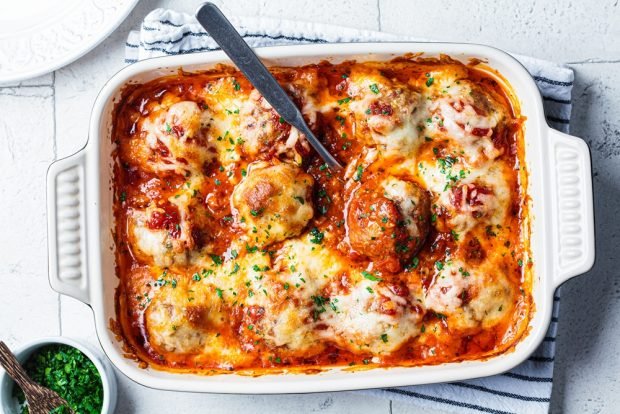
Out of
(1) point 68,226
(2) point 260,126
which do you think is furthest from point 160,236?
(2) point 260,126

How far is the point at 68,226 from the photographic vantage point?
9.24 ft

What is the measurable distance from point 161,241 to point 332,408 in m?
1.19

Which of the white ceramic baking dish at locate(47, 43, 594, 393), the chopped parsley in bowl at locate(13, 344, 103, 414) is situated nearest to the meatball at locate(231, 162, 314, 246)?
the white ceramic baking dish at locate(47, 43, 594, 393)

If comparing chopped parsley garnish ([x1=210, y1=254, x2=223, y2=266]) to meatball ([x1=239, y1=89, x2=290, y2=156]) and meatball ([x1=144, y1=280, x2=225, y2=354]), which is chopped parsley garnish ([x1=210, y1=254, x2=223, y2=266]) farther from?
meatball ([x1=239, y1=89, x2=290, y2=156])

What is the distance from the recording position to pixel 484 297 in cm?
279

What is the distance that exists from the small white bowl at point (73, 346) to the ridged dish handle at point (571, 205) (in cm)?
206

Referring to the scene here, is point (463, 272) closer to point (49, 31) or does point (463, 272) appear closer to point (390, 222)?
point (390, 222)

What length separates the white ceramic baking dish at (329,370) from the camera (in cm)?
273

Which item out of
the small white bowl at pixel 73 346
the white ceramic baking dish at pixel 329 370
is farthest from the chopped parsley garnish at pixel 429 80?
the small white bowl at pixel 73 346

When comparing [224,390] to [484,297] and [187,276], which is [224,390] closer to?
[187,276]

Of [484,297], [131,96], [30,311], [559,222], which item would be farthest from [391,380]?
[30,311]

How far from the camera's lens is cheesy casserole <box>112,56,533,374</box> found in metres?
2.81

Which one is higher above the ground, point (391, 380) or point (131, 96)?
point (131, 96)

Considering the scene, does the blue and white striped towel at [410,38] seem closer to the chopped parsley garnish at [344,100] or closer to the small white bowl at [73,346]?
the chopped parsley garnish at [344,100]
